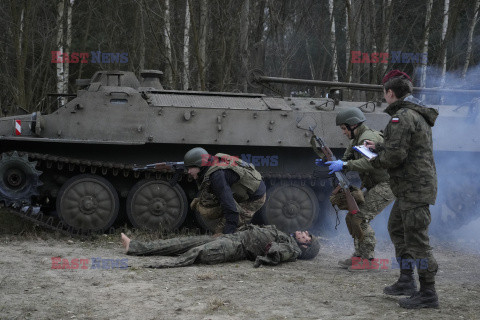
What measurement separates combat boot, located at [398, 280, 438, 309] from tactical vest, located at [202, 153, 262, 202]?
3217 mm

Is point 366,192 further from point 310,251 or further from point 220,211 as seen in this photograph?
point 220,211

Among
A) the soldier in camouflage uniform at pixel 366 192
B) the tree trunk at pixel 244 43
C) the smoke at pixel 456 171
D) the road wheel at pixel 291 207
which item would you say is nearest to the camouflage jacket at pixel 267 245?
the soldier in camouflage uniform at pixel 366 192

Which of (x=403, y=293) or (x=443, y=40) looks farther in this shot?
(x=443, y=40)

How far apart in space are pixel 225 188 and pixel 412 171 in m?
2.83

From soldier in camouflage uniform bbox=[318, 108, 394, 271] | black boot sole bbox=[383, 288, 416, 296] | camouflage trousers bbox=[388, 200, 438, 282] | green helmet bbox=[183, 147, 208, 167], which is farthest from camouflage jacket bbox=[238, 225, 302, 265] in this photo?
camouflage trousers bbox=[388, 200, 438, 282]

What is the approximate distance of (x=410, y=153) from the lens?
580 centimetres

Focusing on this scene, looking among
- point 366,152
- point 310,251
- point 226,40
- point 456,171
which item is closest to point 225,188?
point 310,251

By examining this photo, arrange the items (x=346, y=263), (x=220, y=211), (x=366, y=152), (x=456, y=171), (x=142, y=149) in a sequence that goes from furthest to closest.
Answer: (x=456, y=171)
(x=142, y=149)
(x=220, y=211)
(x=346, y=263)
(x=366, y=152)

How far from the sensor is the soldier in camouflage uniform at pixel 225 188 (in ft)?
26.4

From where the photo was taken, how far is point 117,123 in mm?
9969

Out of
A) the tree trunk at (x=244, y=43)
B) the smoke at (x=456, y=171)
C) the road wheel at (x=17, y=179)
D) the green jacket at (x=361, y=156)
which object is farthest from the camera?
the tree trunk at (x=244, y=43)

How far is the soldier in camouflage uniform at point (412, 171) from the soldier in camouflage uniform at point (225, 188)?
8.36 ft

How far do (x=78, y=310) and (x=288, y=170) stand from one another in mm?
5903

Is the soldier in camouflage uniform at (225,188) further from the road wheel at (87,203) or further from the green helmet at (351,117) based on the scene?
the road wheel at (87,203)
